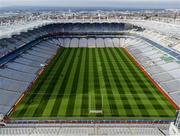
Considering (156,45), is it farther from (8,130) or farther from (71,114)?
(8,130)

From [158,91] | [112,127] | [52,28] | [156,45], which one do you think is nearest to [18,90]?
[112,127]

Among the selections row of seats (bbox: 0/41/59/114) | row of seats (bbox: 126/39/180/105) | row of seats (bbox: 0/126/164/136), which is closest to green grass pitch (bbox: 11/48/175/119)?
row of seats (bbox: 0/41/59/114)

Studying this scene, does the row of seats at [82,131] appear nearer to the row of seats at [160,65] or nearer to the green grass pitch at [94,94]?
the green grass pitch at [94,94]

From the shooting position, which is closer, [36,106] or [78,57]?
[36,106]

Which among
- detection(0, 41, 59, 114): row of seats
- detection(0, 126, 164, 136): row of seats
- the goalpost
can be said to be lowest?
the goalpost

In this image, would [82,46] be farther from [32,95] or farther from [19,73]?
[32,95]

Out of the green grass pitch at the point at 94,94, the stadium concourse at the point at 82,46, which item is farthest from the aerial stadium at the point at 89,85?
the stadium concourse at the point at 82,46

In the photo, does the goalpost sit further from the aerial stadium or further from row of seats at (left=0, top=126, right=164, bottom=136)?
row of seats at (left=0, top=126, right=164, bottom=136)
